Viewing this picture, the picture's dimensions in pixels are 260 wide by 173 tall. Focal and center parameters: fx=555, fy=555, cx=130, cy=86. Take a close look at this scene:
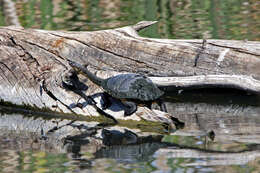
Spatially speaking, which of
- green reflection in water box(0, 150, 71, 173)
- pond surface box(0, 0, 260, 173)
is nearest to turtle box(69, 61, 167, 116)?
pond surface box(0, 0, 260, 173)

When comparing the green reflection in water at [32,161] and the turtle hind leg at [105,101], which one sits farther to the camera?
the turtle hind leg at [105,101]

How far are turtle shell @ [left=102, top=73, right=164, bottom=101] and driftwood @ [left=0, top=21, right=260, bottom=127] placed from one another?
0.14 meters

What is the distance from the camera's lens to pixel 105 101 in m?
5.52

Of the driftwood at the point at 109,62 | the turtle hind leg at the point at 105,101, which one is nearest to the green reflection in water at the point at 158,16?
the driftwood at the point at 109,62

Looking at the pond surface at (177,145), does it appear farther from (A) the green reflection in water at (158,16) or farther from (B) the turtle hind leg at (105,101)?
(B) the turtle hind leg at (105,101)

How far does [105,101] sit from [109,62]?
37.6 inches

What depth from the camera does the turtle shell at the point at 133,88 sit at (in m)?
5.52

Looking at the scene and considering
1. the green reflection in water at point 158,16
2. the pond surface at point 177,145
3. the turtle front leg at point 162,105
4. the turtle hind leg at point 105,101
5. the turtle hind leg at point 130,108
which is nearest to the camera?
the pond surface at point 177,145

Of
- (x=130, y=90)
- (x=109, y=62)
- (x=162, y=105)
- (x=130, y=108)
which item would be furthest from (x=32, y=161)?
(x=109, y=62)

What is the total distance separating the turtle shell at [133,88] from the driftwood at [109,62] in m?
0.14

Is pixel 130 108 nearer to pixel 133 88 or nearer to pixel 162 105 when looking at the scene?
pixel 133 88

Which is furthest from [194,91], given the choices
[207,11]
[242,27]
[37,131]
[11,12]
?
[11,12]

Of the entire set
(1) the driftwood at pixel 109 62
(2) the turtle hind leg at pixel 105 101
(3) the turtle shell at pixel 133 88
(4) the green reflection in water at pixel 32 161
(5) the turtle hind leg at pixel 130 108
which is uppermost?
(1) the driftwood at pixel 109 62

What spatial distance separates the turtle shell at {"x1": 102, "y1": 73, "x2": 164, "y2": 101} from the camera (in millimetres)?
5520
